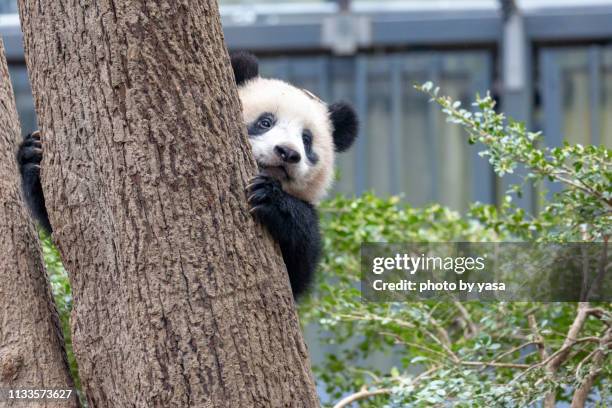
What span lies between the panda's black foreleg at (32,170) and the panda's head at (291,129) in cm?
88

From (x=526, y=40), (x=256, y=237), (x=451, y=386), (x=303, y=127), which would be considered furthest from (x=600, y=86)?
(x=256, y=237)

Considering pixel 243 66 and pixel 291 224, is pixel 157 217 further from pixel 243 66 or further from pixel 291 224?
pixel 243 66

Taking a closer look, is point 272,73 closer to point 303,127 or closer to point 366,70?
point 366,70

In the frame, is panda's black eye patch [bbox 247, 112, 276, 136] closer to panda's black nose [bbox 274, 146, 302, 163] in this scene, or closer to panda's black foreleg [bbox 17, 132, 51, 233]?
panda's black nose [bbox 274, 146, 302, 163]

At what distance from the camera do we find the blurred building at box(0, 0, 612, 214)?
28.1ft

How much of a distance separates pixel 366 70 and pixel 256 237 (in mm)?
6305

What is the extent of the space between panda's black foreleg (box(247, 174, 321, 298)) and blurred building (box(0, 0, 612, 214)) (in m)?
4.98

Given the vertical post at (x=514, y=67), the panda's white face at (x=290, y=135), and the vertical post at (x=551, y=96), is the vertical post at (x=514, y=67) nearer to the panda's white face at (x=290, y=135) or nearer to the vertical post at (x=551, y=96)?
the vertical post at (x=551, y=96)

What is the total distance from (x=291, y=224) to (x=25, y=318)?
0.95 meters

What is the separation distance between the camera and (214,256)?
2582 millimetres

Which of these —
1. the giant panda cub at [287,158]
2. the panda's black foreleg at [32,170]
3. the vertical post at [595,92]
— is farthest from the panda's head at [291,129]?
the vertical post at [595,92]

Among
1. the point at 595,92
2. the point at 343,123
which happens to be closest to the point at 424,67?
the point at 595,92

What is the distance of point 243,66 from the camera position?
4.29 m

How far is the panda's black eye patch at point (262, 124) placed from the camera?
3.96 m
